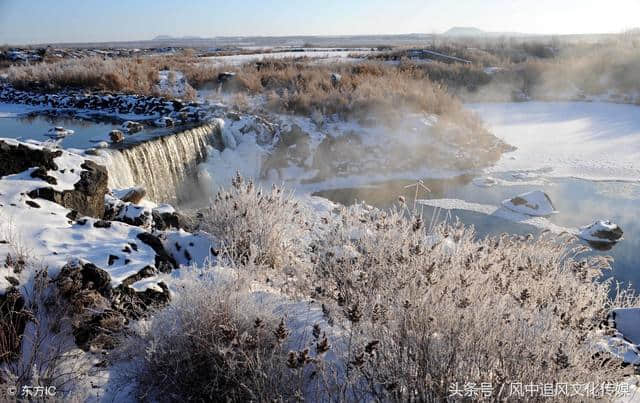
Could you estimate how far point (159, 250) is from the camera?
16.7 feet

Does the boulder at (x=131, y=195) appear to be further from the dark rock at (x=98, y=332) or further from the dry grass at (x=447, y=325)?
the dry grass at (x=447, y=325)

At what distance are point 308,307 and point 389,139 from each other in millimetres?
12275

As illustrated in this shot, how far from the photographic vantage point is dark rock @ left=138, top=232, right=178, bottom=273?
4.91m

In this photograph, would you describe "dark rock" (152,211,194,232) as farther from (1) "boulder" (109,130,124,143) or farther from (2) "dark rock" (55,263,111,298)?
(1) "boulder" (109,130,124,143)

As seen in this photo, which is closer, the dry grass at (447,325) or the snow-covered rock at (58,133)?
the dry grass at (447,325)

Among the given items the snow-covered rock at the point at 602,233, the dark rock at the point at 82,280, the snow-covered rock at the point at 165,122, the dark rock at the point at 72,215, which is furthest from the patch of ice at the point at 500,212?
the dark rock at the point at 82,280

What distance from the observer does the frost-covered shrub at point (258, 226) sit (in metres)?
5.43

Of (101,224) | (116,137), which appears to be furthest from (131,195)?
(116,137)

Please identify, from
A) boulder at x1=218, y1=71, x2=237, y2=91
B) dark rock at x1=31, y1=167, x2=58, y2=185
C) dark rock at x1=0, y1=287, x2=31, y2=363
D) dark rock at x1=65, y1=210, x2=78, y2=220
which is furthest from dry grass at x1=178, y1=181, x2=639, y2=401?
boulder at x1=218, y1=71, x2=237, y2=91

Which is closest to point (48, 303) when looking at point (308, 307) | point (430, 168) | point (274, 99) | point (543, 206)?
point (308, 307)

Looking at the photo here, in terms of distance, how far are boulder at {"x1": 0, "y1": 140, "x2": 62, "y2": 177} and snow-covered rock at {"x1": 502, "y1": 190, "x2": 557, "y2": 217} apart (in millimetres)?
9792

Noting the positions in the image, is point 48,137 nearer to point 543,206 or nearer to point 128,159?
point 128,159

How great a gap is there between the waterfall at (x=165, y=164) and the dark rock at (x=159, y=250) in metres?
4.19

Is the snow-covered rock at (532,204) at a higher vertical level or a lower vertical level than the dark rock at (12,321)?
lower
